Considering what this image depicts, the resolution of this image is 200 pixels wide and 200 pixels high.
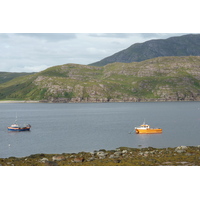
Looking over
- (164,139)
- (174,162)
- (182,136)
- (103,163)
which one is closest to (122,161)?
(103,163)

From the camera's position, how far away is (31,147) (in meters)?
87.6

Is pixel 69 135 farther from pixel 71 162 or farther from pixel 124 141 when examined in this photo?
pixel 71 162

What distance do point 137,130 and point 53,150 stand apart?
4255cm

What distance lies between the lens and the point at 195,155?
5944 cm

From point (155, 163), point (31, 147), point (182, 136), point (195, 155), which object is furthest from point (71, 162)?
point (182, 136)

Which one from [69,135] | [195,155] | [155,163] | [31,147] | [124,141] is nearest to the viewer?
[155,163]

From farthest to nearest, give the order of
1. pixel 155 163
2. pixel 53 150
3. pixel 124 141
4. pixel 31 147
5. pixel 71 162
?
pixel 124 141 < pixel 31 147 < pixel 53 150 < pixel 71 162 < pixel 155 163

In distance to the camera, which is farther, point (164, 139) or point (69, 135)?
point (69, 135)

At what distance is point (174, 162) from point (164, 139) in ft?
156

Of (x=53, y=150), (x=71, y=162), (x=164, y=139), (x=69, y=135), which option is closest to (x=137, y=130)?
(x=164, y=139)

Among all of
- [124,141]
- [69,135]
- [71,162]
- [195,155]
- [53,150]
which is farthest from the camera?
[69,135]

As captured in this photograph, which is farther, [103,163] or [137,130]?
[137,130]

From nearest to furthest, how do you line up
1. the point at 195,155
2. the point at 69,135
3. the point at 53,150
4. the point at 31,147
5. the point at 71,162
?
the point at 71,162 → the point at 195,155 → the point at 53,150 → the point at 31,147 → the point at 69,135

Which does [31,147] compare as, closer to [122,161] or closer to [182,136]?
[122,161]
